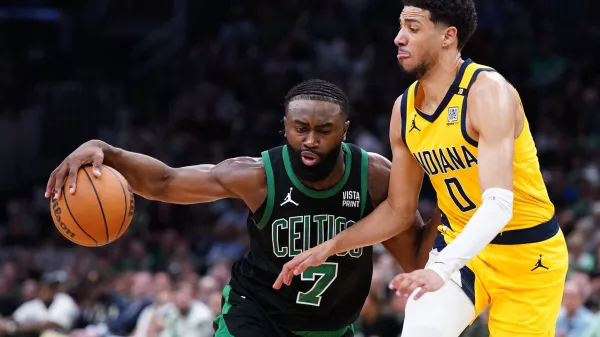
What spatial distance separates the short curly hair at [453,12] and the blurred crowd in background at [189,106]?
555cm

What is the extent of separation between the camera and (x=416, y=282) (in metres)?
4.14

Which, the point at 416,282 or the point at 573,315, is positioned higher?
the point at 416,282

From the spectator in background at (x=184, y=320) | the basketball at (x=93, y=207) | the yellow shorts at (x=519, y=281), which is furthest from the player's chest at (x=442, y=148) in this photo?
the spectator in background at (x=184, y=320)

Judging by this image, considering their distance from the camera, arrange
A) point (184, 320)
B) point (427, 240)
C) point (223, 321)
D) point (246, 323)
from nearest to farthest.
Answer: point (246, 323) → point (223, 321) → point (427, 240) → point (184, 320)

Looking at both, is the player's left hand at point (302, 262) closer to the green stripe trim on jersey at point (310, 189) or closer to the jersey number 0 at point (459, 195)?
the green stripe trim on jersey at point (310, 189)

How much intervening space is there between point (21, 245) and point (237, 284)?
9500 mm

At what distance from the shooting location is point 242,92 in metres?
15.7

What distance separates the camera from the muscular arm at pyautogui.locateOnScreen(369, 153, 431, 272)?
18.3ft

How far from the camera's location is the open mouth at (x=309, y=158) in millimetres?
5250

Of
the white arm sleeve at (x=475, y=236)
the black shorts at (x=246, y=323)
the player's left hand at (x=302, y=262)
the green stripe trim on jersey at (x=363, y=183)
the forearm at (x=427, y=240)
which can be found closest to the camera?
the white arm sleeve at (x=475, y=236)

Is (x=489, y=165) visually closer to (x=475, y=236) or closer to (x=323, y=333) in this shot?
(x=475, y=236)

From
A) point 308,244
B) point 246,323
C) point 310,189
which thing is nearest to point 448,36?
point 310,189

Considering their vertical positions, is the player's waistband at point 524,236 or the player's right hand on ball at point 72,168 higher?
the player's right hand on ball at point 72,168

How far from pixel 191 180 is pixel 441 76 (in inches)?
60.0
